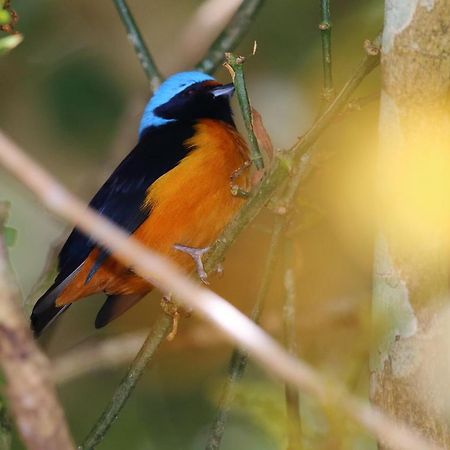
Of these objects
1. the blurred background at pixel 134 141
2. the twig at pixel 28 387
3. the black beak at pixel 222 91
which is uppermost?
the twig at pixel 28 387

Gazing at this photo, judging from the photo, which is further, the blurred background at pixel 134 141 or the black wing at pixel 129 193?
the blurred background at pixel 134 141

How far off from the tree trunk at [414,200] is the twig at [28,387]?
58.4 inches

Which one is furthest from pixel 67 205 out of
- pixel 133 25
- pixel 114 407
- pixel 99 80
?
pixel 99 80

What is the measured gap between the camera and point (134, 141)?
6.40 metres

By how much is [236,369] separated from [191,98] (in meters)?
2.34

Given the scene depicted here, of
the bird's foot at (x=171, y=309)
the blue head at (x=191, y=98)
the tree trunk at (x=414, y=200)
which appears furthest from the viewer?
the blue head at (x=191, y=98)

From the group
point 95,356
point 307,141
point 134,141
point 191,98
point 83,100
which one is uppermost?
point 307,141

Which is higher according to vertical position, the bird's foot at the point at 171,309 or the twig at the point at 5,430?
the twig at the point at 5,430

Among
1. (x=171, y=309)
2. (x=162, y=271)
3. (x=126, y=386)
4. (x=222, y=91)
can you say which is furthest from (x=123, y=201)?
(x=162, y=271)

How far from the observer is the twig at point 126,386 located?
3.50 m

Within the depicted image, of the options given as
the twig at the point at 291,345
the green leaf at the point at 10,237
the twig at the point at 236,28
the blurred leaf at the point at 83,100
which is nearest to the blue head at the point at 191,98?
the twig at the point at 236,28

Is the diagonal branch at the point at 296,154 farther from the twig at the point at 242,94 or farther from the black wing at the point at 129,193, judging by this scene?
the black wing at the point at 129,193

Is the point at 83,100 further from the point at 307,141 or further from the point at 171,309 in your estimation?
the point at 307,141

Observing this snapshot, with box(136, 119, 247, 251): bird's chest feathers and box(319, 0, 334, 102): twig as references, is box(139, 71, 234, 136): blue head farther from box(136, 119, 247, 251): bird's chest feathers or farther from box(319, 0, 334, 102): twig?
box(319, 0, 334, 102): twig
